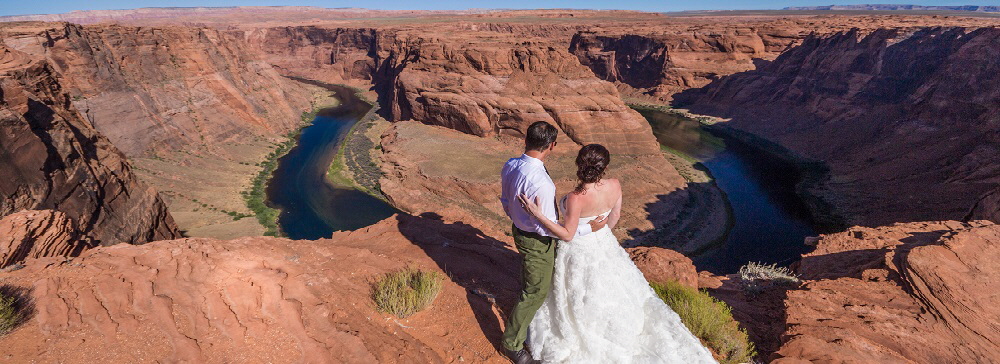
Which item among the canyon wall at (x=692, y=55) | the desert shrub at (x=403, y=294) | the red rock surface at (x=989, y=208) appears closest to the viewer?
the desert shrub at (x=403, y=294)

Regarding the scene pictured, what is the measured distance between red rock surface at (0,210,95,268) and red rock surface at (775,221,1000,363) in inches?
463

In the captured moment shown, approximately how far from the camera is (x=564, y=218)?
13.4 ft

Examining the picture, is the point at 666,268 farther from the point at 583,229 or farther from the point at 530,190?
the point at 530,190

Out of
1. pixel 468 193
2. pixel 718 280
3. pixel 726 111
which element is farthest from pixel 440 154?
pixel 726 111

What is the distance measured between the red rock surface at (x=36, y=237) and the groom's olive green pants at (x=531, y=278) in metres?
8.25

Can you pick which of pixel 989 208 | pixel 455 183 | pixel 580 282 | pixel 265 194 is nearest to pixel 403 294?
pixel 580 282

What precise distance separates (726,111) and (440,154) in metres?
47.6

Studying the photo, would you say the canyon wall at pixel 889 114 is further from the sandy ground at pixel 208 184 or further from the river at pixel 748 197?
the sandy ground at pixel 208 184

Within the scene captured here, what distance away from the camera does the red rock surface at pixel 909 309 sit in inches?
203

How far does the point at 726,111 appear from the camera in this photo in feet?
201

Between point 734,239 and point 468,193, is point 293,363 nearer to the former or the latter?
point 468,193

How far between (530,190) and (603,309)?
5.07 feet

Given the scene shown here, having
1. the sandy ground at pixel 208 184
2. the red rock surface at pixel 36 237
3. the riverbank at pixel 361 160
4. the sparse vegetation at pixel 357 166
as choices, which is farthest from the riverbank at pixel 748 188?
the sandy ground at pixel 208 184

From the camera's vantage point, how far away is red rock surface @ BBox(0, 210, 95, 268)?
22.5ft
